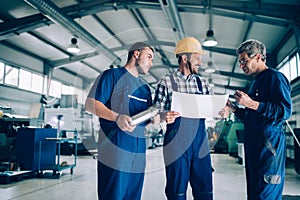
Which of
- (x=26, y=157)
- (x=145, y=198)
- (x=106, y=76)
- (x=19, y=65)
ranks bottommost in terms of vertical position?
(x=145, y=198)

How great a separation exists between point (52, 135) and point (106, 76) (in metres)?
4.17

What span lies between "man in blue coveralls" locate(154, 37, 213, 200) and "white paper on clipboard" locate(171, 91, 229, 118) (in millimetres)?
48

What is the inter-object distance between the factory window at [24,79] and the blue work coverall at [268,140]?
8554 mm

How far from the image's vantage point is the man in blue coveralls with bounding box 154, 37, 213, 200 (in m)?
1.61

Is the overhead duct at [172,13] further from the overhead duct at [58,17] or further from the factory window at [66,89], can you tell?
the factory window at [66,89]

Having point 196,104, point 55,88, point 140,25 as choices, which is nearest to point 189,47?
point 196,104

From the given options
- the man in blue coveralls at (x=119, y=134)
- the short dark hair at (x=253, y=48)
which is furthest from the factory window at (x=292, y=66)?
the man in blue coveralls at (x=119, y=134)

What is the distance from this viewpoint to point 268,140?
143 cm

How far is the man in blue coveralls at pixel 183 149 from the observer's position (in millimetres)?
1613

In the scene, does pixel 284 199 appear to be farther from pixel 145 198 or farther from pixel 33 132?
pixel 33 132

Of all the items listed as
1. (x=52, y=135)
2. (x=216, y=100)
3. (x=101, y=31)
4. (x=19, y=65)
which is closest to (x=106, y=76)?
(x=216, y=100)


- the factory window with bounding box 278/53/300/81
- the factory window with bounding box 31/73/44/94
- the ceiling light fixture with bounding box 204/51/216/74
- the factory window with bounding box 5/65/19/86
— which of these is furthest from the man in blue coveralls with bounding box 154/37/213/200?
the factory window with bounding box 31/73/44/94

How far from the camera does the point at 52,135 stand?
5.24m

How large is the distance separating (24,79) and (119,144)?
848 centimetres
